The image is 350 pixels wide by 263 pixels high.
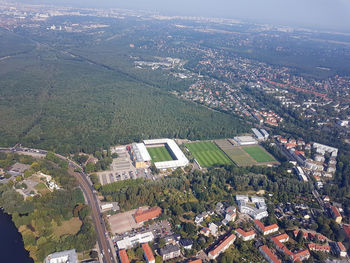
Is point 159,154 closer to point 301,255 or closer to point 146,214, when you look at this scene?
point 146,214

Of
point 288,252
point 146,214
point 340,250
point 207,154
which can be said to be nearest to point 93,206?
point 146,214

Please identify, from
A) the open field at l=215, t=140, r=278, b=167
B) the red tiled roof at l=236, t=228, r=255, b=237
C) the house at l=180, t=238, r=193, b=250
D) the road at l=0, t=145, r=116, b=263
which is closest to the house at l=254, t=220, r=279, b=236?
the red tiled roof at l=236, t=228, r=255, b=237

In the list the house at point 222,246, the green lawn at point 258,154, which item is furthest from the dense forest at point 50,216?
the green lawn at point 258,154

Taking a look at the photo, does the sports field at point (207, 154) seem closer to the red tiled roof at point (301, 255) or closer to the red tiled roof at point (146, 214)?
the red tiled roof at point (146, 214)

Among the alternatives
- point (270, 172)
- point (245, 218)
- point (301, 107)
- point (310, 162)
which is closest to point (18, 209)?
point (245, 218)

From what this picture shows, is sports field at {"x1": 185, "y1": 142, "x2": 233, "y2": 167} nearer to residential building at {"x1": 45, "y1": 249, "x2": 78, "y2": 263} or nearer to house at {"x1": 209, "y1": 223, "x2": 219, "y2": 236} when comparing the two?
house at {"x1": 209, "y1": 223, "x2": 219, "y2": 236}

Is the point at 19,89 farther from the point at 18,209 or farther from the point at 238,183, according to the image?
the point at 238,183
